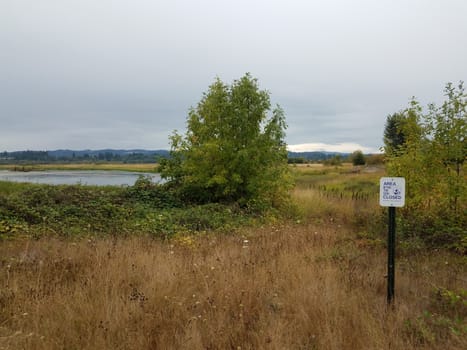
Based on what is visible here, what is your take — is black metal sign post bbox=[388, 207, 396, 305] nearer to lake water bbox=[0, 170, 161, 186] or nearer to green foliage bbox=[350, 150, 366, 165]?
lake water bbox=[0, 170, 161, 186]

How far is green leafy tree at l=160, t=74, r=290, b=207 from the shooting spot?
38.5 feet

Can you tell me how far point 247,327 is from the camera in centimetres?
334

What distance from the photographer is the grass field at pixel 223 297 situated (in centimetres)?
307

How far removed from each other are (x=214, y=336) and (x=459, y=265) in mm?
4521

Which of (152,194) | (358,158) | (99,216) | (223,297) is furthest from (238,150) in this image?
(358,158)

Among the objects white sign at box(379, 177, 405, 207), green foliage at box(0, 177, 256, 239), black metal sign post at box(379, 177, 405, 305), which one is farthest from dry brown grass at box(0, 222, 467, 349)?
green foliage at box(0, 177, 256, 239)

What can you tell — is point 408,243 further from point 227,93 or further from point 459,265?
point 227,93

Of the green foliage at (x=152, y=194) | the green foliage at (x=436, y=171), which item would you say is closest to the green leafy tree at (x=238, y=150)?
the green foliage at (x=152, y=194)

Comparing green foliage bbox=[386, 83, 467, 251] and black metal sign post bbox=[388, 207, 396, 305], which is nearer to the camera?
black metal sign post bbox=[388, 207, 396, 305]

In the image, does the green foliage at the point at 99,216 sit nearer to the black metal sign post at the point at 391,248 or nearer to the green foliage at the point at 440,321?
the black metal sign post at the point at 391,248

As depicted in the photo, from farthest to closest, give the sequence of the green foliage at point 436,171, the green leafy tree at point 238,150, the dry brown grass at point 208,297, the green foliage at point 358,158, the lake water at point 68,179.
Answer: the green foliage at point 358,158, the lake water at point 68,179, the green leafy tree at point 238,150, the green foliage at point 436,171, the dry brown grass at point 208,297

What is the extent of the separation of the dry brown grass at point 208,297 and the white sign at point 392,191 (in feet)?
3.89

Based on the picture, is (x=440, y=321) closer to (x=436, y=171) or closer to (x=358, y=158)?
(x=436, y=171)

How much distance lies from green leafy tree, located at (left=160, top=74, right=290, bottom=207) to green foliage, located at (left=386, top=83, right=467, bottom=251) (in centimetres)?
491
